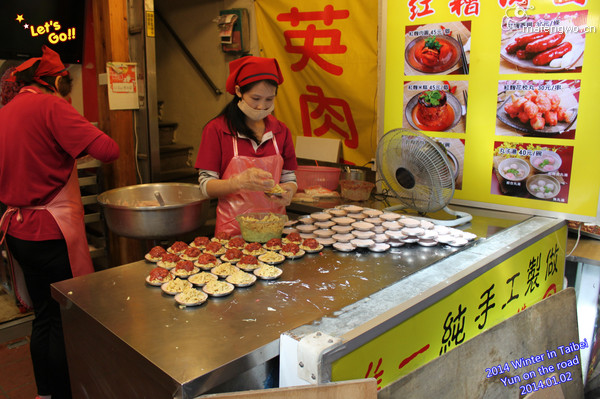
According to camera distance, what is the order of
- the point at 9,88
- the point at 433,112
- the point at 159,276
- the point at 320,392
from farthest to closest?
1. the point at 433,112
2. the point at 9,88
3. the point at 159,276
4. the point at 320,392

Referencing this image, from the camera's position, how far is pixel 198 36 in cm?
531

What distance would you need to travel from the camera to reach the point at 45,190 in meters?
2.73

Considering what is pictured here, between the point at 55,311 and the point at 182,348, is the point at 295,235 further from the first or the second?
the point at 55,311

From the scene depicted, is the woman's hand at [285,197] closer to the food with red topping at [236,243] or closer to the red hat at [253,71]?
the food with red topping at [236,243]

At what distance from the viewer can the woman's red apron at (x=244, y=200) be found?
263 centimetres

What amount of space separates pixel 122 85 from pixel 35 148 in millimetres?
1453

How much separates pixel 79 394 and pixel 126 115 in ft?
9.03

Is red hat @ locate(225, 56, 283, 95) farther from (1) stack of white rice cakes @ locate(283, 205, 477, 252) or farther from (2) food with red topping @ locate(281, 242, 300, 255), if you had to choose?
(2) food with red topping @ locate(281, 242, 300, 255)

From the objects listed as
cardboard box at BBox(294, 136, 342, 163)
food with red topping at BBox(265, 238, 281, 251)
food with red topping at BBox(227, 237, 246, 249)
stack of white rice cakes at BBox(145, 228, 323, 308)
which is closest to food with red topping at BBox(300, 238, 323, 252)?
stack of white rice cakes at BBox(145, 228, 323, 308)

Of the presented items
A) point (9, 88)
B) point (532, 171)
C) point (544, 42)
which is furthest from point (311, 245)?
point (9, 88)

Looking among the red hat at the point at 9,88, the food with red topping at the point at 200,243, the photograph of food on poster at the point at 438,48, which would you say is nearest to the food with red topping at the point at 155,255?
the food with red topping at the point at 200,243

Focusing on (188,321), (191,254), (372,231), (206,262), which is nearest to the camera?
(188,321)

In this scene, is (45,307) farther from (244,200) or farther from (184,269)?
(184,269)

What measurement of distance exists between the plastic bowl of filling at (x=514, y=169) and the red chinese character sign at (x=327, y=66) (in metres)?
1.30
